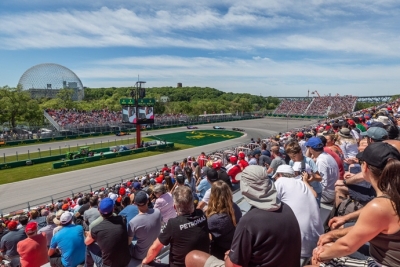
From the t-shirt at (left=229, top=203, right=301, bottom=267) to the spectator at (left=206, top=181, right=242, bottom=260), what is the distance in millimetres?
1073

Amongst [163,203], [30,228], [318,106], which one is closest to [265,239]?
[163,203]

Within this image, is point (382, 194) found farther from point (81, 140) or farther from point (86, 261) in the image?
point (81, 140)

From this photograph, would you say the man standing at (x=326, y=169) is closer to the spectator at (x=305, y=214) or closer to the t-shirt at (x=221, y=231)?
the spectator at (x=305, y=214)

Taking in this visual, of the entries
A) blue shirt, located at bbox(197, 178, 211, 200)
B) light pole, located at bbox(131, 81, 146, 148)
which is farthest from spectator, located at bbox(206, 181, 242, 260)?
light pole, located at bbox(131, 81, 146, 148)

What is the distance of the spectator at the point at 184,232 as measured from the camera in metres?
3.44

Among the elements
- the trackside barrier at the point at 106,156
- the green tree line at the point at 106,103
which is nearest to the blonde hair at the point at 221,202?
the trackside barrier at the point at 106,156

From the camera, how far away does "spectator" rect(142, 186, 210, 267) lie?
344 cm

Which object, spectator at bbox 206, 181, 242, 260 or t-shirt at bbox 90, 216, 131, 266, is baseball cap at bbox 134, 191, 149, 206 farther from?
spectator at bbox 206, 181, 242, 260

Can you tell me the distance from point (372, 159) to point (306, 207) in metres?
1.21

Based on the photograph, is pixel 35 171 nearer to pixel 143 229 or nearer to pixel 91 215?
pixel 91 215

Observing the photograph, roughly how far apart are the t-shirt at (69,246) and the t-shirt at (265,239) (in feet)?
11.9

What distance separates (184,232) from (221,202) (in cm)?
64

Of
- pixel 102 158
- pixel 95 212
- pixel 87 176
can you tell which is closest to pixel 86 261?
pixel 95 212

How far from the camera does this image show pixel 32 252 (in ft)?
17.2
